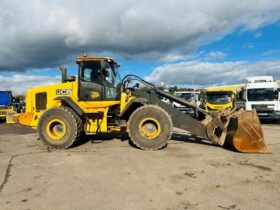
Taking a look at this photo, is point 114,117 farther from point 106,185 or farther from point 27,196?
point 27,196

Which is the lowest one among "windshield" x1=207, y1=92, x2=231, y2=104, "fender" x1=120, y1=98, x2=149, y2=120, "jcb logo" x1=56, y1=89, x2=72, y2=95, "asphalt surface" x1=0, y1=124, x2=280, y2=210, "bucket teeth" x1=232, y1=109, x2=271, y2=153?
"asphalt surface" x1=0, y1=124, x2=280, y2=210

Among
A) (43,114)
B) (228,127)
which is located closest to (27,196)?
(43,114)

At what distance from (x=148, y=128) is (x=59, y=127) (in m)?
2.84

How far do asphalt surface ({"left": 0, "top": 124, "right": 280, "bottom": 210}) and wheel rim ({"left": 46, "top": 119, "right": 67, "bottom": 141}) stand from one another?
551 millimetres

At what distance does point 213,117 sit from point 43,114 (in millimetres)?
5300

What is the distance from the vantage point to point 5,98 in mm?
24750

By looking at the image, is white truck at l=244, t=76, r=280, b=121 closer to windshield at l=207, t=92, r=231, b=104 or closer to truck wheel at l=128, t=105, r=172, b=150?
windshield at l=207, t=92, r=231, b=104

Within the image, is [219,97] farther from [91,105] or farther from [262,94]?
[91,105]

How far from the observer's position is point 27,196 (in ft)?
16.0

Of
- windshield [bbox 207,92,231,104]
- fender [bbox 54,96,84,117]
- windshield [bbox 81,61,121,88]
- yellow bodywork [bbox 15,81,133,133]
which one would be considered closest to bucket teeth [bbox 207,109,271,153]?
yellow bodywork [bbox 15,81,133,133]

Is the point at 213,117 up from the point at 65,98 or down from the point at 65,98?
down

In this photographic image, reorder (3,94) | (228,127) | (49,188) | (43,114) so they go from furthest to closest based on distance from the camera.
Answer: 1. (3,94)
2. (43,114)
3. (228,127)
4. (49,188)

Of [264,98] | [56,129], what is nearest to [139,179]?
[56,129]

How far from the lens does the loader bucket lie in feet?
25.5
